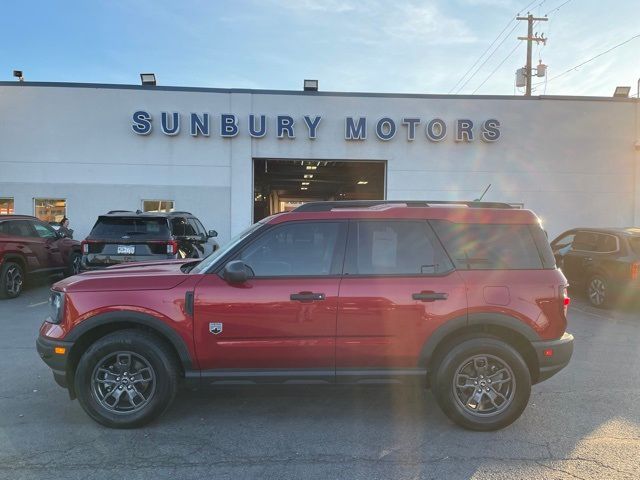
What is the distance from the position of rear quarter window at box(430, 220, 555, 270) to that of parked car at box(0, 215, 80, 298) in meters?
9.14

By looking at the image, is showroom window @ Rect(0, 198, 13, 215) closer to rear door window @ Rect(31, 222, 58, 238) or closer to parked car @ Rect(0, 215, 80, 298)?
parked car @ Rect(0, 215, 80, 298)

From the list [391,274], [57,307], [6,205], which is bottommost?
[57,307]

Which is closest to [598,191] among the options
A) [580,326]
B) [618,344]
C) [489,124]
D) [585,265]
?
[489,124]

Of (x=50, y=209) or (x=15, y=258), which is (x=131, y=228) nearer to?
(x=15, y=258)

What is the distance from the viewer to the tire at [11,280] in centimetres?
939

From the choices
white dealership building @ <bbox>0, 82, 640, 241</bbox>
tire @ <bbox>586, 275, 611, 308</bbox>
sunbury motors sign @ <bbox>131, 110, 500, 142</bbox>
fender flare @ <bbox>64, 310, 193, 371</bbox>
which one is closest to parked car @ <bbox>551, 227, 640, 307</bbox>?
tire @ <bbox>586, 275, 611, 308</bbox>

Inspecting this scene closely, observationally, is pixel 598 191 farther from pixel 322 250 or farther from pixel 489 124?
pixel 322 250

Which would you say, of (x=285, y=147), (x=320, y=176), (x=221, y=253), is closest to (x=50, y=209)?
(x=285, y=147)

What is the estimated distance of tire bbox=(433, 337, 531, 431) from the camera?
12.7 feet

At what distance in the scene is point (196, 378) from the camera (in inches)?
151

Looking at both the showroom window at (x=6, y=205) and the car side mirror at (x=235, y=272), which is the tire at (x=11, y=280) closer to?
the showroom window at (x=6, y=205)

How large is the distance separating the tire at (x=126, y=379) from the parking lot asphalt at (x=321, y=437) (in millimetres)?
158

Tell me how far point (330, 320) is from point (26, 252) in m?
8.84

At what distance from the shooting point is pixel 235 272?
12.2 feet
